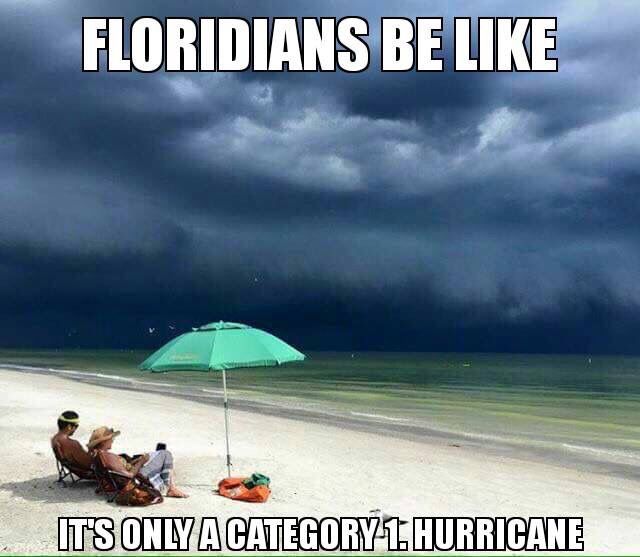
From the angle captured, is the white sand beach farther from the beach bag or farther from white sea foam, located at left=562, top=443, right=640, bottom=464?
white sea foam, located at left=562, top=443, right=640, bottom=464

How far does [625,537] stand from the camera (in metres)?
10.4

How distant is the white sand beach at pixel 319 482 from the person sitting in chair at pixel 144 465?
0.33m

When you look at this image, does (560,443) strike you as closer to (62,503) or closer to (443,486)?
(443,486)

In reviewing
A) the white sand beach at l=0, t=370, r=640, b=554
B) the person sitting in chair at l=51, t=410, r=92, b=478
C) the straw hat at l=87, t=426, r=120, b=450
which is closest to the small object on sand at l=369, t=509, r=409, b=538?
the white sand beach at l=0, t=370, r=640, b=554

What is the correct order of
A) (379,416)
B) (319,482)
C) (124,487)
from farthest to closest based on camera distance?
(379,416)
(319,482)
(124,487)

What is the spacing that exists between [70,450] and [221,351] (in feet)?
11.0

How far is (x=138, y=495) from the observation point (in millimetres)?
10773

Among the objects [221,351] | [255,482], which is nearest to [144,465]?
[255,482]

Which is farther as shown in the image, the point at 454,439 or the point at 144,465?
the point at 454,439

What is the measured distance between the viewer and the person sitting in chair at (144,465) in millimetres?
11031

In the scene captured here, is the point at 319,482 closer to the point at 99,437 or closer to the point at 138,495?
the point at 138,495

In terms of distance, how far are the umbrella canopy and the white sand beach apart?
2149mm

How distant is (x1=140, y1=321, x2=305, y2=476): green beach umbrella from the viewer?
35.2 feet

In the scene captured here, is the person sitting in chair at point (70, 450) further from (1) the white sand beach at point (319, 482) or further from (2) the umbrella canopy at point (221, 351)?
(2) the umbrella canopy at point (221, 351)
